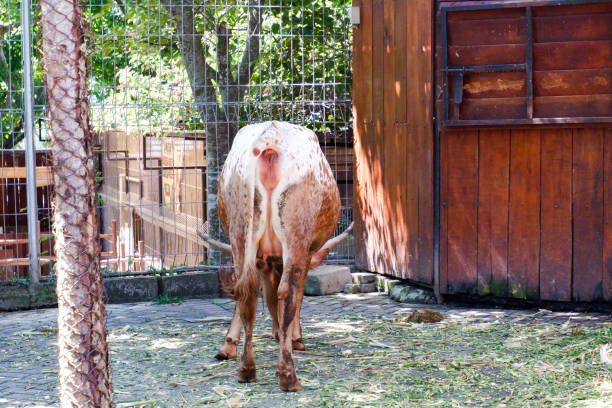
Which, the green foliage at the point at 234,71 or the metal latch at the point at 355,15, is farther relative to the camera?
the metal latch at the point at 355,15

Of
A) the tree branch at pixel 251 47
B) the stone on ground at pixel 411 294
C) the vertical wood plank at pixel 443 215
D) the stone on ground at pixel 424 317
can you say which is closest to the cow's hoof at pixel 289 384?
the stone on ground at pixel 424 317

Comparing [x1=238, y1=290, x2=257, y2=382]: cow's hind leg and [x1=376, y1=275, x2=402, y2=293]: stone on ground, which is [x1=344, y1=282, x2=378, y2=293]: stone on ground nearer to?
[x1=376, y1=275, x2=402, y2=293]: stone on ground

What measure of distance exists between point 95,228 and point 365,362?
2846 mm

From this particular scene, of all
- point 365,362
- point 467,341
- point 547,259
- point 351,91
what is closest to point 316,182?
point 365,362

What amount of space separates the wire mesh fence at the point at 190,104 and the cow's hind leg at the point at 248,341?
3405 millimetres

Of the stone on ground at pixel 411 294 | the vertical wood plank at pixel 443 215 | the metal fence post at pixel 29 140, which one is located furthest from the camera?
the stone on ground at pixel 411 294

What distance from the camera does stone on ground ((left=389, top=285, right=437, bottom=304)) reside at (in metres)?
8.46

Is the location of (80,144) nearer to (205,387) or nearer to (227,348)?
(205,387)

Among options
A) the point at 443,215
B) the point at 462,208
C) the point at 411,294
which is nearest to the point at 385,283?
the point at 411,294

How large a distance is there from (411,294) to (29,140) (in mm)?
4013

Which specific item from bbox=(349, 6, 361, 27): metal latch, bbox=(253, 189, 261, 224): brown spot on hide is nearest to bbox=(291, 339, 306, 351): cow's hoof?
bbox=(253, 189, 261, 224): brown spot on hide

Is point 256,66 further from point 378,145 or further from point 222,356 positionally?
point 222,356

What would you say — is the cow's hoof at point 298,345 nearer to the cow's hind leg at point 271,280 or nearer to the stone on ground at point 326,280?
the cow's hind leg at point 271,280

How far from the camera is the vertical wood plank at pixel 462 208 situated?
804 cm
